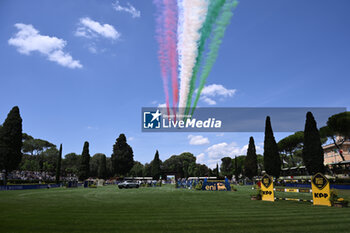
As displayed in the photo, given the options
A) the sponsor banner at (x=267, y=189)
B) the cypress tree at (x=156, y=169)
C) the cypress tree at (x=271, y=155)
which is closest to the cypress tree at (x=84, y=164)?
the cypress tree at (x=156, y=169)

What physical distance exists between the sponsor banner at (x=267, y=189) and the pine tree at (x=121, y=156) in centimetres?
6910

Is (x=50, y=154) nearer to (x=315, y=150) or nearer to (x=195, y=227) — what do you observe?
(x=315, y=150)

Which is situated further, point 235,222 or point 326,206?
point 326,206

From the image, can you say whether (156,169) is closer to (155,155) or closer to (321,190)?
(155,155)

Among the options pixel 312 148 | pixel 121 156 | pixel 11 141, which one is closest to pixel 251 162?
pixel 312 148

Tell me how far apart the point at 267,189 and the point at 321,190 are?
3.59m

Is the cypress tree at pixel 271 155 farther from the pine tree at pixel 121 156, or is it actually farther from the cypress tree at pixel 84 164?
the cypress tree at pixel 84 164

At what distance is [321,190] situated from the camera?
1380cm

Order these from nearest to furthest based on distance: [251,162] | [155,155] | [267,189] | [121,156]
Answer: [267,189] → [251,162] → [121,156] → [155,155]

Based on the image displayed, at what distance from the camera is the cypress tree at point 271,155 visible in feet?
163

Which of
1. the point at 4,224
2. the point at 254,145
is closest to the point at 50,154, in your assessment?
the point at 254,145

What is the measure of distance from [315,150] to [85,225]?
135 feet

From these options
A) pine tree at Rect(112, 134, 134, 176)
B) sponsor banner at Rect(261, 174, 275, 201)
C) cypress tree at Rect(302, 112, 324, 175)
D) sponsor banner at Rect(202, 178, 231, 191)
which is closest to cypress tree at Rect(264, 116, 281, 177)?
cypress tree at Rect(302, 112, 324, 175)

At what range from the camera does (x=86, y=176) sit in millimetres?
70250
